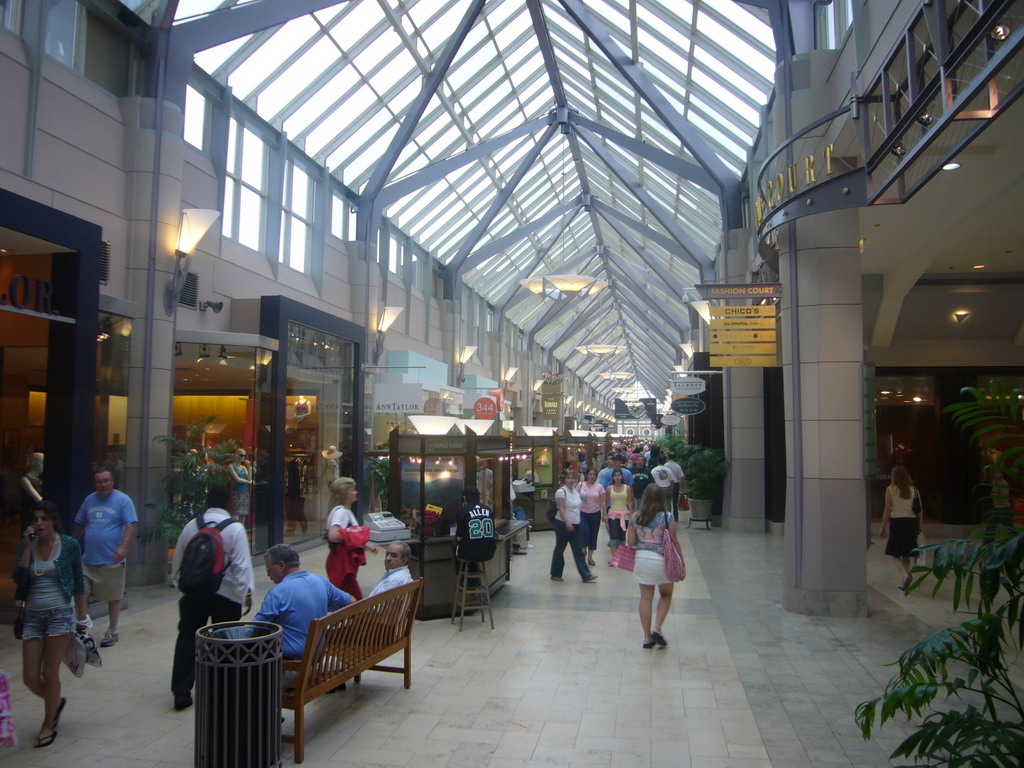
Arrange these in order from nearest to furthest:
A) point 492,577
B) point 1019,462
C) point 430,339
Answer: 1. point 1019,462
2. point 492,577
3. point 430,339

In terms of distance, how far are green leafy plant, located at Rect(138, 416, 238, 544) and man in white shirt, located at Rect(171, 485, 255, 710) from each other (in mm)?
4719

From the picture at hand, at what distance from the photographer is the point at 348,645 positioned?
5.61 meters

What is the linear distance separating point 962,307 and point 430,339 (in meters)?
15.9

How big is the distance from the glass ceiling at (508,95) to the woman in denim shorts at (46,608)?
9.43m

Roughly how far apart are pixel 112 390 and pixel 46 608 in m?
5.84

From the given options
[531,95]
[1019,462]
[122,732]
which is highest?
[531,95]

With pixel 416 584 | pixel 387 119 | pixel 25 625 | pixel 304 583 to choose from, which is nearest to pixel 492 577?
pixel 416 584

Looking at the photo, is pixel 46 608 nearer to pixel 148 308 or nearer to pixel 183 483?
pixel 183 483

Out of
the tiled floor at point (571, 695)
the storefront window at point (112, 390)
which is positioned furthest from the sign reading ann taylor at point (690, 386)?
the storefront window at point (112, 390)

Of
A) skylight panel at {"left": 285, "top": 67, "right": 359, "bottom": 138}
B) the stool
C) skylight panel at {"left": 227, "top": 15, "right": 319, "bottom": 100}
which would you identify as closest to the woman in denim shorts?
the stool

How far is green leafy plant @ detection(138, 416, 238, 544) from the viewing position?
34.8 ft

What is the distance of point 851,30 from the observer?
8.88m

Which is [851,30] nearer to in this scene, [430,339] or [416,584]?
[416,584]

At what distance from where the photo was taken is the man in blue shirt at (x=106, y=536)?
7582 mm
